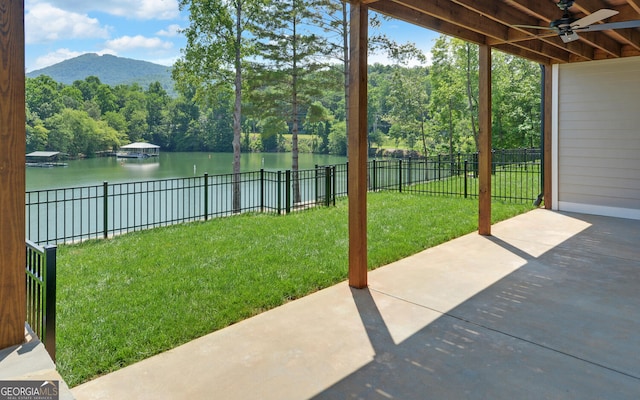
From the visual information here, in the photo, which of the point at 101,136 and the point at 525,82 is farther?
the point at 101,136

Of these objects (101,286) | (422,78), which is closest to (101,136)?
(422,78)

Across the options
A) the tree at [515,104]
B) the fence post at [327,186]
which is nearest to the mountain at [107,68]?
the tree at [515,104]

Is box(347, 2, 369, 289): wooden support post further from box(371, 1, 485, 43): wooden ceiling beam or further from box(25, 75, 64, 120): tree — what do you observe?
box(25, 75, 64, 120): tree

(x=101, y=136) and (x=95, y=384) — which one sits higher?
(x=101, y=136)

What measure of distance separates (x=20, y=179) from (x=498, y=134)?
21.5 m

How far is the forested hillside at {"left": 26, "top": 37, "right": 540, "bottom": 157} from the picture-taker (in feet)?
43.8

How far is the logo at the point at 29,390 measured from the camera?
1433 mm

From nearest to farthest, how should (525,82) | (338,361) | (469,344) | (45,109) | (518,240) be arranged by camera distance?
(338,361)
(469,344)
(518,240)
(525,82)
(45,109)

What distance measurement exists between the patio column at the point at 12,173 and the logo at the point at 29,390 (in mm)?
326

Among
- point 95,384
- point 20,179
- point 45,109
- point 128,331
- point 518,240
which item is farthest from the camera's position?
point 45,109

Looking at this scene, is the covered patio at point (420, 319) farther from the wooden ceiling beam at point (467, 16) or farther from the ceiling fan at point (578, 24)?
the ceiling fan at point (578, 24)

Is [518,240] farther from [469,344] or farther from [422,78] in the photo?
[422,78]

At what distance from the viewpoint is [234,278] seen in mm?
3871

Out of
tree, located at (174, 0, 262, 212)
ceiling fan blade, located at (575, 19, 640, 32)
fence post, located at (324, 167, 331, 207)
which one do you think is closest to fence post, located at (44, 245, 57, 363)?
ceiling fan blade, located at (575, 19, 640, 32)
